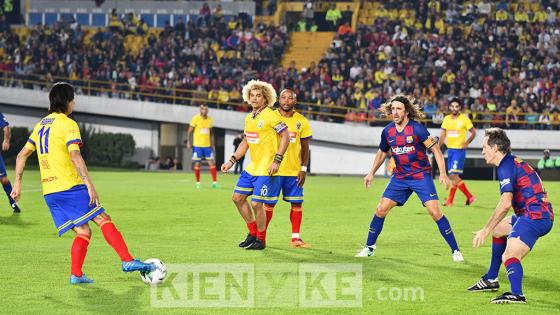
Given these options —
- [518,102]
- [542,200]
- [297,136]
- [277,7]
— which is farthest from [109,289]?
[277,7]

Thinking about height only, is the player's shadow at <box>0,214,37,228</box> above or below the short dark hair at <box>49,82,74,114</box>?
below

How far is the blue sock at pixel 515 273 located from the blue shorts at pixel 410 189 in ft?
12.1

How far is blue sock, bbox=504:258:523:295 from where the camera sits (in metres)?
9.83

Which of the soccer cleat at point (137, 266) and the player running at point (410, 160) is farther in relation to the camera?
the player running at point (410, 160)

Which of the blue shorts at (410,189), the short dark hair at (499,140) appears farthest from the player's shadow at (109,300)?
the blue shorts at (410,189)

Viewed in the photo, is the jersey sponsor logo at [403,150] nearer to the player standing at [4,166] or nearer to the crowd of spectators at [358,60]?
the player standing at [4,166]

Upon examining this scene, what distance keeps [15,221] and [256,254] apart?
6.62 metres

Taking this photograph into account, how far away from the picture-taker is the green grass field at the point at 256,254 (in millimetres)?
9992

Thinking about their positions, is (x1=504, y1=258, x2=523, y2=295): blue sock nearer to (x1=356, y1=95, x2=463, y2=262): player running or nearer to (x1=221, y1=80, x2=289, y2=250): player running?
(x1=356, y1=95, x2=463, y2=262): player running

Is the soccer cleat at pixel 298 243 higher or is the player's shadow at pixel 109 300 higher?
the player's shadow at pixel 109 300

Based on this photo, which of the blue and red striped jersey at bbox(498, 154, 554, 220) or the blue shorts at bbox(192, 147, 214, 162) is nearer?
the blue and red striped jersey at bbox(498, 154, 554, 220)

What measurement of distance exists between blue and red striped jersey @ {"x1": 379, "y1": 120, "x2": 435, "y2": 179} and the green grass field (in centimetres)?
117

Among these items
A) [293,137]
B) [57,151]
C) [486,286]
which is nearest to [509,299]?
[486,286]

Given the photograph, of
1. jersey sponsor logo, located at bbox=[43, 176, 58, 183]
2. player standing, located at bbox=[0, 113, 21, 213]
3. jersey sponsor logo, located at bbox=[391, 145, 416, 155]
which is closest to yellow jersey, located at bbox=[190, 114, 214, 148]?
player standing, located at bbox=[0, 113, 21, 213]
